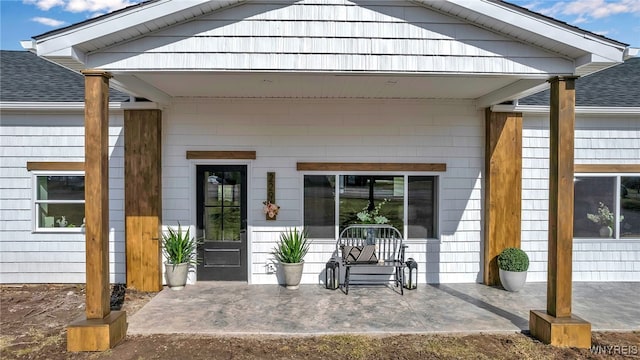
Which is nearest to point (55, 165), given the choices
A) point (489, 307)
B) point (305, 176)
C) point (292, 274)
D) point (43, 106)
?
point (43, 106)

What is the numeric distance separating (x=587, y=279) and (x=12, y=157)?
9.56m

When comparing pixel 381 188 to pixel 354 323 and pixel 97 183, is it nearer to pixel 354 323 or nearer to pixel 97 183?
pixel 354 323

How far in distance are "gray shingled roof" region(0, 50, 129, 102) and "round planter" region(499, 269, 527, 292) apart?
647 centimetres

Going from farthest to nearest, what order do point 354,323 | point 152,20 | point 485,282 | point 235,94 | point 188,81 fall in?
1. point 485,282
2. point 235,94
3. point 188,81
4. point 354,323
5. point 152,20

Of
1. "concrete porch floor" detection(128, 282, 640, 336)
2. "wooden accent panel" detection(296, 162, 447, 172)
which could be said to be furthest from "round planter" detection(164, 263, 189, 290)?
"wooden accent panel" detection(296, 162, 447, 172)

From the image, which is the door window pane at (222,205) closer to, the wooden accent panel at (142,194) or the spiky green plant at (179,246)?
the spiky green plant at (179,246)

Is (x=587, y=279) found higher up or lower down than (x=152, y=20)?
lower down

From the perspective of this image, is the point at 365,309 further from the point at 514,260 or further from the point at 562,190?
the point at 562,190

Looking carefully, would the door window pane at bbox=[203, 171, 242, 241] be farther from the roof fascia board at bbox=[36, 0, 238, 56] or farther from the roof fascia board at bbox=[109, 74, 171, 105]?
the roof fascia board at bbox=[36, 0, 238, 56]

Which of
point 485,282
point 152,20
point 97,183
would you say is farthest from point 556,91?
→ point 97,183

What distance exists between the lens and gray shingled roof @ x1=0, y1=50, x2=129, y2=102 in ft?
18.8

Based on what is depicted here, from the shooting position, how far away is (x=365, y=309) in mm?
4770

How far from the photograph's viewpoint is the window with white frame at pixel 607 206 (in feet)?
19.7

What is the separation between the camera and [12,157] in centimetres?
579
